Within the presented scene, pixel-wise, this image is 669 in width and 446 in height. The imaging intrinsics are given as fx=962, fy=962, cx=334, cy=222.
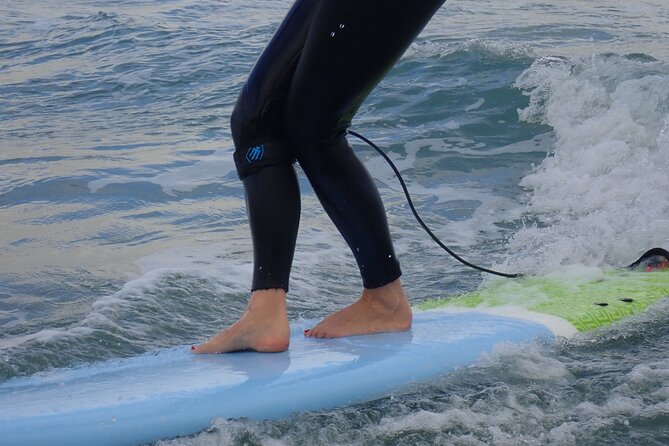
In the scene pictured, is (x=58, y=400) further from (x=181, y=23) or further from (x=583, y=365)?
(x=181, y=23)

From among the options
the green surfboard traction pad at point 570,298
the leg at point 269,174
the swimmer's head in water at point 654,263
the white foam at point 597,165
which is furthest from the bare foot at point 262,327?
the swimmer's head in water at point 654,263

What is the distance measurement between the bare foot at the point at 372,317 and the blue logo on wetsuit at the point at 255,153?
52 centimetres

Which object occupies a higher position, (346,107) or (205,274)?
(346,107)

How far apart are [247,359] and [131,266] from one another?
5.49 ft

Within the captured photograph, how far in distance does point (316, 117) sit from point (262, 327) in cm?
59

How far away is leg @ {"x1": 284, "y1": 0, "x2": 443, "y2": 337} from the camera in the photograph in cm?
234

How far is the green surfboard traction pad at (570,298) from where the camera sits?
9.87 feet

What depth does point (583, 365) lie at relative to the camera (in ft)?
8.90

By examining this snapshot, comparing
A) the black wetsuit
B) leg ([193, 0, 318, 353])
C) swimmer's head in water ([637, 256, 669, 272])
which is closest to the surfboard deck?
leg ([193, 0, 318, 353])

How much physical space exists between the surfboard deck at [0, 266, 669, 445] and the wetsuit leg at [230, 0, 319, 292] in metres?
0.25

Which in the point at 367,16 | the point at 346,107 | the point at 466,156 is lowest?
the point at 466,156

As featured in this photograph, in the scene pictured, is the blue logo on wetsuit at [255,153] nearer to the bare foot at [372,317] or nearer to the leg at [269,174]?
the leg at [269,174]

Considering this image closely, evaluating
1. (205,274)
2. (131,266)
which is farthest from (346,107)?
(131,266)

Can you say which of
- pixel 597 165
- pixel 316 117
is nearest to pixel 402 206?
pixel 597 165
